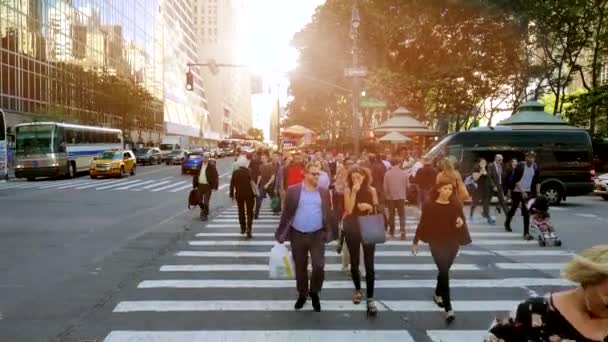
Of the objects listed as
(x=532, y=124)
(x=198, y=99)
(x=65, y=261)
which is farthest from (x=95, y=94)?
(x=198, y=99)

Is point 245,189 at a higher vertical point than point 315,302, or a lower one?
higher

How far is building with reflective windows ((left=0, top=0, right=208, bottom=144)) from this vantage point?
4684 centimetres

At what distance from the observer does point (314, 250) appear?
6.82 metres

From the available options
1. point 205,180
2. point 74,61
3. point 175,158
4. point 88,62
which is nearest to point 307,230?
A: point 205,180

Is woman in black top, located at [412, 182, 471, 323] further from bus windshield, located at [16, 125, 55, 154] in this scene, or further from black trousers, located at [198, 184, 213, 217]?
bus windshield, located at [16, 125, 55, 154]

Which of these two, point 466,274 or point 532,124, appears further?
point 532,124

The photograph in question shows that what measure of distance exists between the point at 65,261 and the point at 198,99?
5072 inches

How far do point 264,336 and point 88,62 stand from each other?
62999mm

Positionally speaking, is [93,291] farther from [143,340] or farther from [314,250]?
[314,250]

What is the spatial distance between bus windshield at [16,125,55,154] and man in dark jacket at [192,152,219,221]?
21488mm

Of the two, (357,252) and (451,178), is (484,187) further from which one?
(357,252)

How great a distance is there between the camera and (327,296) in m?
7.50

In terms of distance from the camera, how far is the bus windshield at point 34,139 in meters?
33.8

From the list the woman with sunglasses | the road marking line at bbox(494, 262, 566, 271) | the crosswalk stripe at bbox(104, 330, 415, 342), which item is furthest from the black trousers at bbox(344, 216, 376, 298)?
the woman with sunglasses
